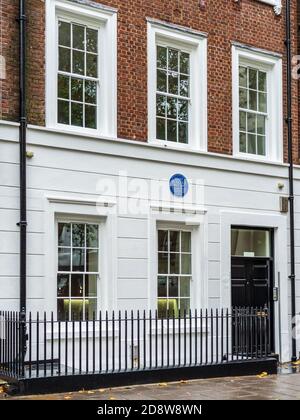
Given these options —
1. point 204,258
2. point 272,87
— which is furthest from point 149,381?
point 272,87

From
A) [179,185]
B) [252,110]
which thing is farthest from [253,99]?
[179,185]

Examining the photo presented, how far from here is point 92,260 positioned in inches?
532

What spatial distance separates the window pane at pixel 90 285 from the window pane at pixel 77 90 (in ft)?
11.0

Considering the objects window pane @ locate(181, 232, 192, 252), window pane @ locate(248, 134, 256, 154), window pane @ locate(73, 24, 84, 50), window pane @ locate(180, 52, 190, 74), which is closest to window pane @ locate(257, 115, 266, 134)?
window pane @ locate(248, 134, 256, 154)

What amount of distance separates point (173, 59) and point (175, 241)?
382 centimetres

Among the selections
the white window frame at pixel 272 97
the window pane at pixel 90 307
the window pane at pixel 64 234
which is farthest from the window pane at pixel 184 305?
the white window frame at pixel 272 97

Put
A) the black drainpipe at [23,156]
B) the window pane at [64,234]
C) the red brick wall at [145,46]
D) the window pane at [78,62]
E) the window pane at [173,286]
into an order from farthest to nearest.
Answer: the window pane at [173,286] < the window pane at [78,62] < the window pane at [64,234] < the red brick wall at [145,46] < the black drainpipe at [23,156]

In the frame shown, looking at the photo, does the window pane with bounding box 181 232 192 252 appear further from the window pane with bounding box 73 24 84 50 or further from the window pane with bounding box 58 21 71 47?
the window pane with bounding box 58 21 71 47

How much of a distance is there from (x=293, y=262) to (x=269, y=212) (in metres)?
1.27

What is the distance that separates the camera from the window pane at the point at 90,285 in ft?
44.0

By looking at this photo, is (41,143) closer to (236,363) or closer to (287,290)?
(236,363)

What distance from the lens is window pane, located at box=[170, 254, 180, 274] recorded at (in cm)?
1463

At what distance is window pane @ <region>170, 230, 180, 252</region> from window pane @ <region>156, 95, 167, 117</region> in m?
2.45

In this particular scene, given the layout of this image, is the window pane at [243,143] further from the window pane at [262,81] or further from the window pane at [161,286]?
the window pane at [161,286]
